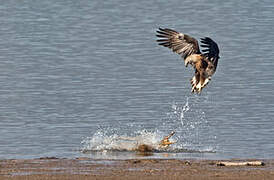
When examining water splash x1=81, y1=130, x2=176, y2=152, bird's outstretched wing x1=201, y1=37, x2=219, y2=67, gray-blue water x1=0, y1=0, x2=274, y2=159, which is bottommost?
water splash x1=81, y1=130, x2=176, y2=152

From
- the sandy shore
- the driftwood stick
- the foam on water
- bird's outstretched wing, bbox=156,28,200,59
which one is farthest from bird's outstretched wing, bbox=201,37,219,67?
the driftwood stick

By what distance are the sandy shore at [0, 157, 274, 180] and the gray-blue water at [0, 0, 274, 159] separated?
128 cm

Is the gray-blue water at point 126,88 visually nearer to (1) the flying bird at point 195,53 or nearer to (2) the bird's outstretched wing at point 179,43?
(1) the flying bird at point 195,53

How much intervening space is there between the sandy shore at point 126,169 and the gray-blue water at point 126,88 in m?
1.28

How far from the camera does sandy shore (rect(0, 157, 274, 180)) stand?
10.6 m

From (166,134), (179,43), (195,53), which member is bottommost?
(166,134)

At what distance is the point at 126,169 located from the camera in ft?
36.9

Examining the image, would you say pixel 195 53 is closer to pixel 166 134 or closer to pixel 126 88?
pixel 166 134

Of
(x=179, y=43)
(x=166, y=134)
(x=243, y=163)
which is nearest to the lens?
(x=243, y=163)

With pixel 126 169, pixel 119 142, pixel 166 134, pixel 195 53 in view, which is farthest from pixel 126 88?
pixel 126 169

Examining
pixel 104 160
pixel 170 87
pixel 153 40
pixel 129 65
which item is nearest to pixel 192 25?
pixel 153 40

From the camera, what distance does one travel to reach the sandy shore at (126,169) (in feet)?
34.7

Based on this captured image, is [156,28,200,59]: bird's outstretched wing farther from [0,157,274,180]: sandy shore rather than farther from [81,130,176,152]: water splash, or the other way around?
[0,157,274,180]: sandy shore

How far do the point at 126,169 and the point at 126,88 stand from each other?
793cm
